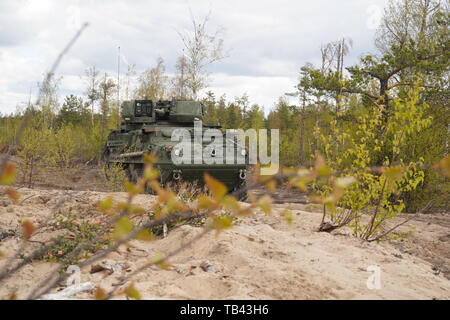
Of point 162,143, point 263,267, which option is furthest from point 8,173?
point 162,143

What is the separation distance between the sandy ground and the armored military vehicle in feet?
11.0

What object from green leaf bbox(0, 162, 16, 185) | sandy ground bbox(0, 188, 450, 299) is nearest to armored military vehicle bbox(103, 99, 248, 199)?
sandy ground bbox(0, 188, 450, 299)

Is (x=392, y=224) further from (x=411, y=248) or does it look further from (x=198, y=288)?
(x=198, y=288)

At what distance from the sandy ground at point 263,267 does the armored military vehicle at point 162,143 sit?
3354 millimetres

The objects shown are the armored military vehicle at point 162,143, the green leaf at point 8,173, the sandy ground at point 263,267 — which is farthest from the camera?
the armored military vehicle at point 162,143

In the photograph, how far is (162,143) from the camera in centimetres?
1076

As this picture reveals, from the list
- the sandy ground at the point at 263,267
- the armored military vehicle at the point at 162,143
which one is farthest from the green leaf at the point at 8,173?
the armored military vehicle at the point at 162,143

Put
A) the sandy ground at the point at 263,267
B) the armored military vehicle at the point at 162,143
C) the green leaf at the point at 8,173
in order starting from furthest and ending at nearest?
the armored military vehicle at the point at 162,143
the sandy ground at the point at 263,267
the green leaf at the point at 8,173

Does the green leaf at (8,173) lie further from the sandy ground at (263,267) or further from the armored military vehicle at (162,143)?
the armored military vehicle at (162,143)

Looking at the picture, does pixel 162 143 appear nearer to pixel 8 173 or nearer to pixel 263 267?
pixel 263 267

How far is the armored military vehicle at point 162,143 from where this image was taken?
1013cm

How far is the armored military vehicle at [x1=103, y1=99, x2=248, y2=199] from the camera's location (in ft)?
33.2
